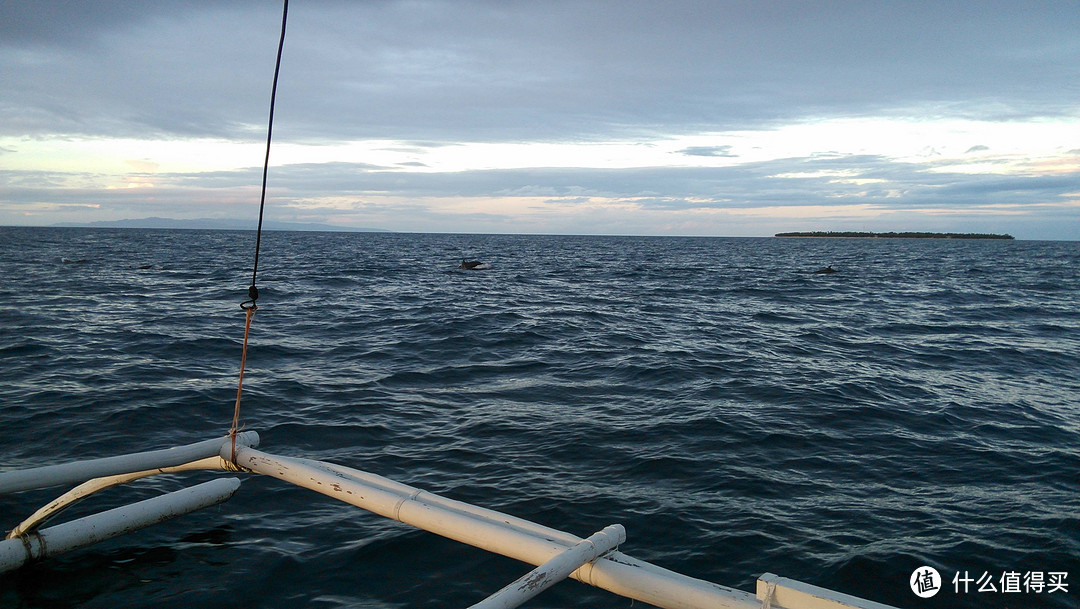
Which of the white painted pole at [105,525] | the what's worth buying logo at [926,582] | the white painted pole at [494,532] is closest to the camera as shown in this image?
the white painted pole at [494,532]

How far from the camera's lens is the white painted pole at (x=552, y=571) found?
3893 millimetres

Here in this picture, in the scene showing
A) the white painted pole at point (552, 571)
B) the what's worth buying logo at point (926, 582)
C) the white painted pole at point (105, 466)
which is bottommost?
the what's worth buying logo at point (926, 582)

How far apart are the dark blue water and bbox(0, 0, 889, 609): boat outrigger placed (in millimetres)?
314

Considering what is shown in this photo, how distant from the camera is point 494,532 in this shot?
4922 millimetres

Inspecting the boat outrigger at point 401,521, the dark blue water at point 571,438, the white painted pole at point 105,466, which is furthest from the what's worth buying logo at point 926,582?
the white painted pole at point 105,466

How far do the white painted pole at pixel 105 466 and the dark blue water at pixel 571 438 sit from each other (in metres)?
0.71

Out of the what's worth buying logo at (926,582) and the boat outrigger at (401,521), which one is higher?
the boat outrigger at (401,521)

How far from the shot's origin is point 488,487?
748 centimetres

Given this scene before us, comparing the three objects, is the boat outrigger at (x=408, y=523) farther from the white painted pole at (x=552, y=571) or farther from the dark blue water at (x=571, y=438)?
the dark blue water at (x=571, y=438)

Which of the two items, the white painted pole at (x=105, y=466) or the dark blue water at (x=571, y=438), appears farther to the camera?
the dark blue water at (x=571, y=438)

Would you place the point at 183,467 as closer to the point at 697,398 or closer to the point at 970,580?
the point at 970,580

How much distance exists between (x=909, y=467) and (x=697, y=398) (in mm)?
3643

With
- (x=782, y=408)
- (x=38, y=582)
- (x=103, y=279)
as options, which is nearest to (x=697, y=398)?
(x=782, y=408)

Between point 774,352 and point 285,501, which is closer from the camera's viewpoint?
point 285,501
